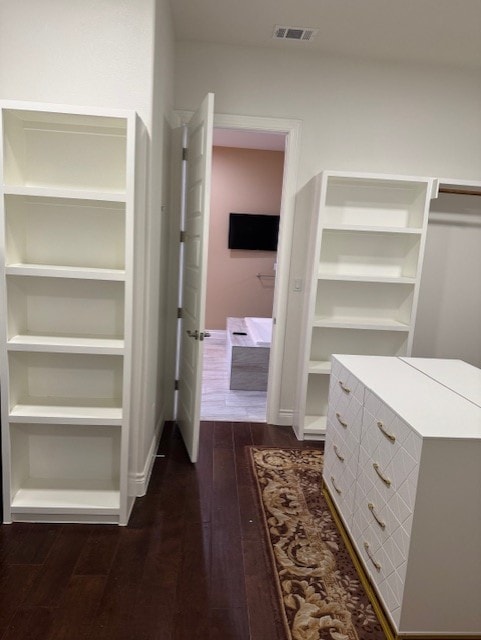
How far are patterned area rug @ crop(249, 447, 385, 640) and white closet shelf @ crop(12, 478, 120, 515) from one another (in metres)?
0.85

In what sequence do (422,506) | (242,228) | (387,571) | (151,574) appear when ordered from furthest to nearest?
(242,228), (151,574), (387,571), (422,506)

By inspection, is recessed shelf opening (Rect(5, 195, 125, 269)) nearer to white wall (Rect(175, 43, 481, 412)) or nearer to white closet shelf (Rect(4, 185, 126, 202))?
white closet shelf (Rect(4, 185, 126, 202))

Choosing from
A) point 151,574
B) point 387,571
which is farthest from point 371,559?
point 151,574

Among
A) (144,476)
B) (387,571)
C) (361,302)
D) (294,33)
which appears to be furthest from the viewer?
(361,302)

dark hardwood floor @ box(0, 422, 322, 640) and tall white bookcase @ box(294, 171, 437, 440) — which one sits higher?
tall white bookcase @ box(294, 171, 437, 440)

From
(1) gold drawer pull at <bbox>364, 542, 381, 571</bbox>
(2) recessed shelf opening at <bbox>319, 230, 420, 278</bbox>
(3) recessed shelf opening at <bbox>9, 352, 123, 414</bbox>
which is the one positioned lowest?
(1) gold drawer pull at <bbox>364, 542, 381, 571</bbox>

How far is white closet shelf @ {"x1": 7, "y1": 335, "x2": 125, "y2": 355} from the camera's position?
2.19 metres

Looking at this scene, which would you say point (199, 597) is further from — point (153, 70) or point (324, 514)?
point (153, 70)

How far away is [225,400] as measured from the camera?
4.32 meters

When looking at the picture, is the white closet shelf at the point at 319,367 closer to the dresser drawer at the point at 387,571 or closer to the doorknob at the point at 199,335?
the doorknob at the point at 199,335

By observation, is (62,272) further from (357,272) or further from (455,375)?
(357,272)

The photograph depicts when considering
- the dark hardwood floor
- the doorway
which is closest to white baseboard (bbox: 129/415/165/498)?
the dark hardwood floor

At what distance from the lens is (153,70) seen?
2281 millimetres

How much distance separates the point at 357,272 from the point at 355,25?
1.63 meters
